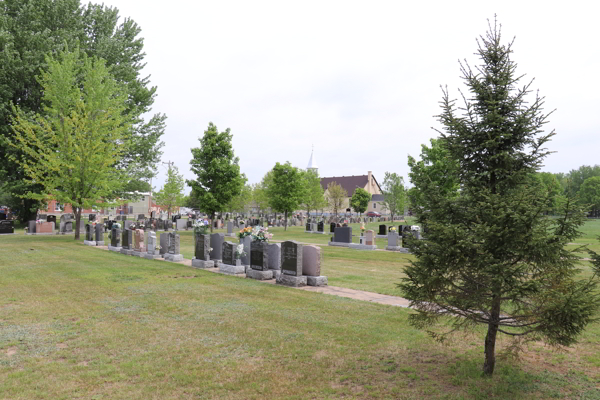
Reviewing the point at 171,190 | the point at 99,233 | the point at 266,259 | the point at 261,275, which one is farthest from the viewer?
the point at 171,190

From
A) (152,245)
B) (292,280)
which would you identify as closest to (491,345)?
(292,280)

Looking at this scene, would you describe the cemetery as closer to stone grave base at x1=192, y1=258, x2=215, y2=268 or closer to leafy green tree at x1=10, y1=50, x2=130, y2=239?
stone grave base at x1=192, y1=258, x2=215, y2=268

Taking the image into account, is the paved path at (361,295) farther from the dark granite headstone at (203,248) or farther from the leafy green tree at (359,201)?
the leafy green tree at (359,201)

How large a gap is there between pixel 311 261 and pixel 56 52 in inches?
1090

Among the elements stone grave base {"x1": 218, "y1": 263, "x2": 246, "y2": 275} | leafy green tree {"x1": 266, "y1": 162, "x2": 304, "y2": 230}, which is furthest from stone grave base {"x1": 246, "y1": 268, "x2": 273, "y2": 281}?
leafy green tree {"x1": 266, "y1": 162, "x2": 304, "y2": 230}

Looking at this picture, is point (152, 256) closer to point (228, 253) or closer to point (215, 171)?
point (228, 253)

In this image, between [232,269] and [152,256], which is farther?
[152,256]

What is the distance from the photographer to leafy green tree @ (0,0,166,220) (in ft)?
98.5

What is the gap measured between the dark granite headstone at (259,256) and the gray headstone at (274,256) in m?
0.18

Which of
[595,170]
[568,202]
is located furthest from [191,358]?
[595,170]

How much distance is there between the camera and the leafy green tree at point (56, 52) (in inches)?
1182

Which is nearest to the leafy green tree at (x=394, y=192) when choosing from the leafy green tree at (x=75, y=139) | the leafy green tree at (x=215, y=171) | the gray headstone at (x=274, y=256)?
the leafy green tree at (x=215, y=171)

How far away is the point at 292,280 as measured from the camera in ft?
40.4

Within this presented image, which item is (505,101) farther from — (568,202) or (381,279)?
(381,279)
